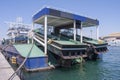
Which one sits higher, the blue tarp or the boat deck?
the blue tarp

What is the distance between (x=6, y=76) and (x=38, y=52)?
9.86 m

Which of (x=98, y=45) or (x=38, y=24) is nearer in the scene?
(x=98, y=45)

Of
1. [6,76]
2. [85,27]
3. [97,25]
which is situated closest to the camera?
[6,76]

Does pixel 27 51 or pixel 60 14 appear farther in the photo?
pixel 60 14

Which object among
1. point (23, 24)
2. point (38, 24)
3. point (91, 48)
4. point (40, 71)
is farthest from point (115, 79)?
point (23, 24)

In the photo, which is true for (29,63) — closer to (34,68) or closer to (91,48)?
(34,68)

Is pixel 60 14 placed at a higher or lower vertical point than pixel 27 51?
higher

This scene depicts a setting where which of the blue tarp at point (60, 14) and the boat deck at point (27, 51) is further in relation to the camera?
the blue tarp at point (60, 14)

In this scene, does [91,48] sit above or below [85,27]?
below

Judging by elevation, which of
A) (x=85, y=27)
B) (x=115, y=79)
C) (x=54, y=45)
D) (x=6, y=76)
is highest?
(x=85, y=27)

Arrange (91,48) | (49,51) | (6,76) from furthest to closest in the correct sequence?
(91,48) < (49,51) < (6,76)

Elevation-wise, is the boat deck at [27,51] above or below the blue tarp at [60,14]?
below

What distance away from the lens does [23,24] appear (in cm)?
6172

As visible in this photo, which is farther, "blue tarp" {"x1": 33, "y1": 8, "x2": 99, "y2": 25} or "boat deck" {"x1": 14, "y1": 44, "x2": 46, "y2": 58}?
"blue tarp" {"x1": 33, "y1": 8, "x2": 99, "y2": 25}
